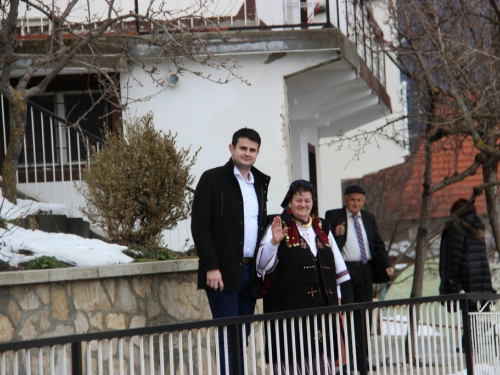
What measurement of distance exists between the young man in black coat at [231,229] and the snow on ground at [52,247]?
1424mm

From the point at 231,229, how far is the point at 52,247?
1.83m

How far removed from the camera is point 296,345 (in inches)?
213

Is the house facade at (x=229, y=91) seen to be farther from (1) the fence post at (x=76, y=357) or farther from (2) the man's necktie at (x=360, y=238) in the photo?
(1) the fence post at (x=76, y=357)

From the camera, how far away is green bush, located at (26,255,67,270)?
22.4ft

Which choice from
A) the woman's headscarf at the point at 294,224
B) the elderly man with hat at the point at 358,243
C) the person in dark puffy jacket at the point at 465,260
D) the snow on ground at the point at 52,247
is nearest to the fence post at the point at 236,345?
the woman's headscarf at the point at 294,224

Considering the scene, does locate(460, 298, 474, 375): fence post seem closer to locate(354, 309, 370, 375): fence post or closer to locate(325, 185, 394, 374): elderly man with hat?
locate(354, 309, 370, 375): fence post

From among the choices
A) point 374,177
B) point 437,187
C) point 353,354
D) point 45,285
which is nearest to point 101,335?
point 353,354

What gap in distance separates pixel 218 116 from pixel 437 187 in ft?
10.2

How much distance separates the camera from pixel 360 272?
27.8 feet

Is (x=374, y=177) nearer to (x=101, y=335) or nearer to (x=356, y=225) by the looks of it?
(x=356, y=225)

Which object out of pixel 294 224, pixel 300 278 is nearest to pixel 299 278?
pixel 300 278

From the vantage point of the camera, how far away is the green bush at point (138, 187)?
26.6 ft

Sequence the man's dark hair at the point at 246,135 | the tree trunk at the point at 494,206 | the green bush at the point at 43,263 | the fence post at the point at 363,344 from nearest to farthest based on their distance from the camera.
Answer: the fence post at the point at 363,344 < the man's dark hair at the point at 246,135 < the green bush at the point at 43,263 < the tree trunk at the point at 494,206

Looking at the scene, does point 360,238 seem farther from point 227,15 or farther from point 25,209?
point 227,15
